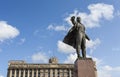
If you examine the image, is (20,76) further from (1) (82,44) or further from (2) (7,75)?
(1) (82,44)

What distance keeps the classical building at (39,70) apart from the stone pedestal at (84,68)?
81.8 m

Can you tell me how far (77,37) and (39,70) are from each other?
82616 mm

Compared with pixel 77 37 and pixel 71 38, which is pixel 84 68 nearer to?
pixel 77 37

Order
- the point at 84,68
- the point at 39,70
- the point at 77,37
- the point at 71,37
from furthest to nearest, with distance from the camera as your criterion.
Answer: the point at 39,70, the point at 71,37, the point at 77,37, the point at 84,68

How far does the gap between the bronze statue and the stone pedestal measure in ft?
1.36

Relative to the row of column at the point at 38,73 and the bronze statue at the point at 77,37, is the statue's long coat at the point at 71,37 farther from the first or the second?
the row of column at the point at 38,73

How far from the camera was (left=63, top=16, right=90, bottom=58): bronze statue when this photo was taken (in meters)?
13.9

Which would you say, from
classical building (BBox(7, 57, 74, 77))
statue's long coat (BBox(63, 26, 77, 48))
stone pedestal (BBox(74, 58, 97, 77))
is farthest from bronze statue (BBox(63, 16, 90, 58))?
classical building (BBox(7, 57, 74, 77))

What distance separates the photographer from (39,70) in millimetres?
95375

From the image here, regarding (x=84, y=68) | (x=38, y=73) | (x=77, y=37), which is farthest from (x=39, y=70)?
(x=84, y=68)

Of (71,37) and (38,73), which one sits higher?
(38,73)

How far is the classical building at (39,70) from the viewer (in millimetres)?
94188

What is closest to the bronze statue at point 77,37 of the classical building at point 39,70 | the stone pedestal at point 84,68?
the stone pedestal at point 84,68

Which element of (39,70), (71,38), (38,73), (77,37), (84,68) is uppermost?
(39,70)
